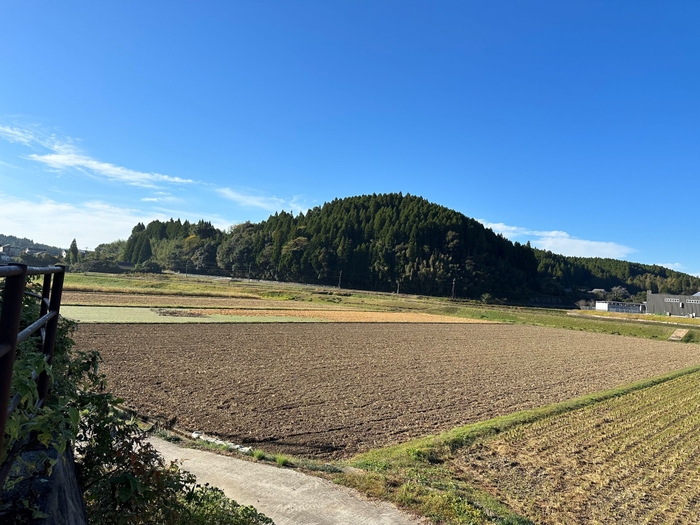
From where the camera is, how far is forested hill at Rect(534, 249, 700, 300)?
15988 cm

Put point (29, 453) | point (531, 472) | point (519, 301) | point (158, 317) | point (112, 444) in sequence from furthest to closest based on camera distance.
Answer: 1. point (519, 301)
2. point (158, 317)
3. point (531, 472)
4. point (112, 444)
5. point (29, 453)

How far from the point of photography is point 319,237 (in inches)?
5251

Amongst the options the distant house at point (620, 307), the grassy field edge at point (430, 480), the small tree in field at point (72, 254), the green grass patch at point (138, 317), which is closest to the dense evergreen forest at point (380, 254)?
the small tree in field at point (72, 254)

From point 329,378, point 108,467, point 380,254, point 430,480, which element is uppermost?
point 380,254

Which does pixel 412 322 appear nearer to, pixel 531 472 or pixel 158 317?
pixel 158 317

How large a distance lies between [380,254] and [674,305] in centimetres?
6780

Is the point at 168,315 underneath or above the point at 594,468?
underneath

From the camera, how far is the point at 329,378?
16469 millimetres

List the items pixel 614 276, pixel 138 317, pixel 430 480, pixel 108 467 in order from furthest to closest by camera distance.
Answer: pixel 614 276 → pixel 138 317 → pixel 430 480 → pixel 108 467

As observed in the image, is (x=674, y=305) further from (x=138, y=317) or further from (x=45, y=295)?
(x=45, y=295)

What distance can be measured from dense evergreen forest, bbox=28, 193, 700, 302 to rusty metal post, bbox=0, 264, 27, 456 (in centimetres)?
10547

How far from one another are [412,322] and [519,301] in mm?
79861

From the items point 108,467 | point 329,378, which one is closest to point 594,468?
point 329,378

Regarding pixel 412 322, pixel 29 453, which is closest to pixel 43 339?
pixel 29 453
